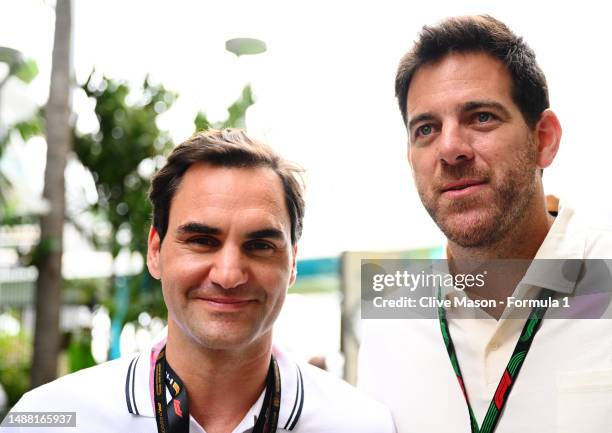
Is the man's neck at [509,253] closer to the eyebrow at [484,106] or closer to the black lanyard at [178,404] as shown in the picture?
the eyebrow at [484,106]

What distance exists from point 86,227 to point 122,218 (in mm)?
552

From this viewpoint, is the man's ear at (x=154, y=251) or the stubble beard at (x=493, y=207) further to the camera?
the man's ear at (x=154, y=251)

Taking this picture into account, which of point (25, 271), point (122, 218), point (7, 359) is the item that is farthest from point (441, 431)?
point (7, 359)

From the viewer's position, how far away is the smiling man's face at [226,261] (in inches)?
57.1

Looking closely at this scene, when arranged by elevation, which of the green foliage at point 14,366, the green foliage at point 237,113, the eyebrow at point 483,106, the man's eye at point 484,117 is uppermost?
the green foliage at point 237,113

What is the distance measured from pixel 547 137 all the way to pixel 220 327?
0.93m

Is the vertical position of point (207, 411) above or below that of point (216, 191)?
below

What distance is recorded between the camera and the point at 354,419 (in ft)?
5.08

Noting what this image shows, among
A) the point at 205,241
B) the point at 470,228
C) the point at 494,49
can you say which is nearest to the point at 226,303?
the point at 205,241

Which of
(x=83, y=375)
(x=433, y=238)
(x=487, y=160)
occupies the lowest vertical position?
(x=83, y=375)

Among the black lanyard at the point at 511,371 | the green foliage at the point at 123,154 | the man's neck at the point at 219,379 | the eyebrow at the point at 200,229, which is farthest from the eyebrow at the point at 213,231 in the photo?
the green foliage at the point at 123,154

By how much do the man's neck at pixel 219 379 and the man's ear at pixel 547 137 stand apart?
2.71 feet

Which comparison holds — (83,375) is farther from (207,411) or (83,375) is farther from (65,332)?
(65,332)

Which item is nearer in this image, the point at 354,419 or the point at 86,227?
the point at 354,419
